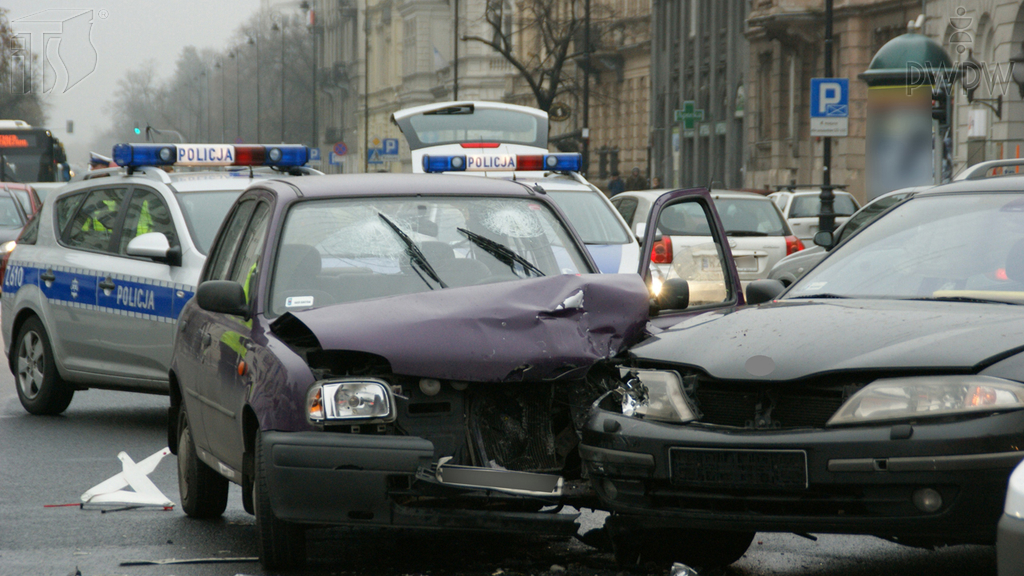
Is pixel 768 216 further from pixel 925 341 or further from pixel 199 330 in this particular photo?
pixel 925 341

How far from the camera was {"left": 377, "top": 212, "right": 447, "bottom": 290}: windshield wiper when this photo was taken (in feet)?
20.0

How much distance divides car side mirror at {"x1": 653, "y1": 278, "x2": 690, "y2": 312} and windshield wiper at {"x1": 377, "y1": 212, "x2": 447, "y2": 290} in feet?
3.42

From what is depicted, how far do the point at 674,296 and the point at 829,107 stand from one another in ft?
62.3

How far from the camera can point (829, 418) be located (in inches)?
179

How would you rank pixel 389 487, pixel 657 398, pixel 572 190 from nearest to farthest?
pixel 657 398
pixel 389 487
pixel 572 190

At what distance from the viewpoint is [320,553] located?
5984mm

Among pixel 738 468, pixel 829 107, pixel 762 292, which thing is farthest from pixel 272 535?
pixel 829 107

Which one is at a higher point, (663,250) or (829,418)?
(663,250)

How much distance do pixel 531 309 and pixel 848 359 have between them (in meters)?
1.32

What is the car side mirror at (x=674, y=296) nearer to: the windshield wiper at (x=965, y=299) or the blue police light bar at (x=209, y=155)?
the windshield wiper at (x=965, y=299)

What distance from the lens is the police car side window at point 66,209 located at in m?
11.1

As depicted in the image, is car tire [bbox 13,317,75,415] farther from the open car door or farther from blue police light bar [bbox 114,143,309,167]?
the open car door

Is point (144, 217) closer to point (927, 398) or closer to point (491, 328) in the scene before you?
point (491, 328)

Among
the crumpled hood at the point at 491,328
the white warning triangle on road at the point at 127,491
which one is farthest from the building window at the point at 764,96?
the crumpled hood at the point at 491,328
